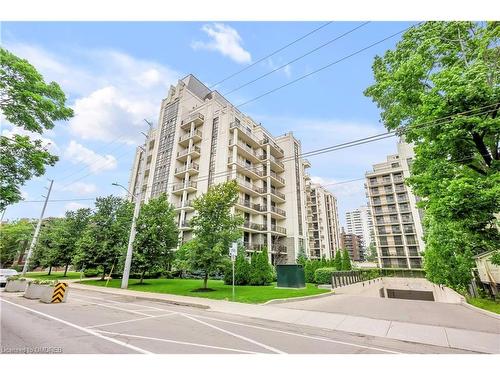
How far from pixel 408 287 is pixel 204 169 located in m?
29.7

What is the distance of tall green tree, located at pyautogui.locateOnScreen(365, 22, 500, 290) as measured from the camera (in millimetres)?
7477

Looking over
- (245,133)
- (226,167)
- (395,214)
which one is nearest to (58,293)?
(226,167)

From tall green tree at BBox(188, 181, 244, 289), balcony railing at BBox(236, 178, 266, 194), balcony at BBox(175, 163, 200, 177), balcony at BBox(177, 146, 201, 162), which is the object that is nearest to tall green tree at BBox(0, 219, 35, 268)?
balcony at BBox(175, 163, 200, 177)

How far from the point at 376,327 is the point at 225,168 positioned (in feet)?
85.3

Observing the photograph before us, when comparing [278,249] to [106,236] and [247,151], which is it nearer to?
[247,151]

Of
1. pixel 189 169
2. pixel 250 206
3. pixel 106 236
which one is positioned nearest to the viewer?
pixel 106 236

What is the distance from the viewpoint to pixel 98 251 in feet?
71.3

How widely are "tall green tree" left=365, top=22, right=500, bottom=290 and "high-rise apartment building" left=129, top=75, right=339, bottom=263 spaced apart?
19.8 metres

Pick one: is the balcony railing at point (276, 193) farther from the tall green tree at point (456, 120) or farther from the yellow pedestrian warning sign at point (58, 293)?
the yellow pedestrian warning sign at point (58, 293)

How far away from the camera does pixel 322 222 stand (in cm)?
7094

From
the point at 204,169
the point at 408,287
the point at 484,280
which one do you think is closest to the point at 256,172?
the point at 204,169

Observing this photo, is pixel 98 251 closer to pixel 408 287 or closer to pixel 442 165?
pixel 442 165

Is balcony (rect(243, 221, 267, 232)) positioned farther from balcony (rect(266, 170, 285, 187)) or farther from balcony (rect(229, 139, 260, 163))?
balcony (rect(229, 139, 260, 163))

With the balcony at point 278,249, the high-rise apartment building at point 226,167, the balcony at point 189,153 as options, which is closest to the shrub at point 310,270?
the high-rise apartment building at point 226,167
